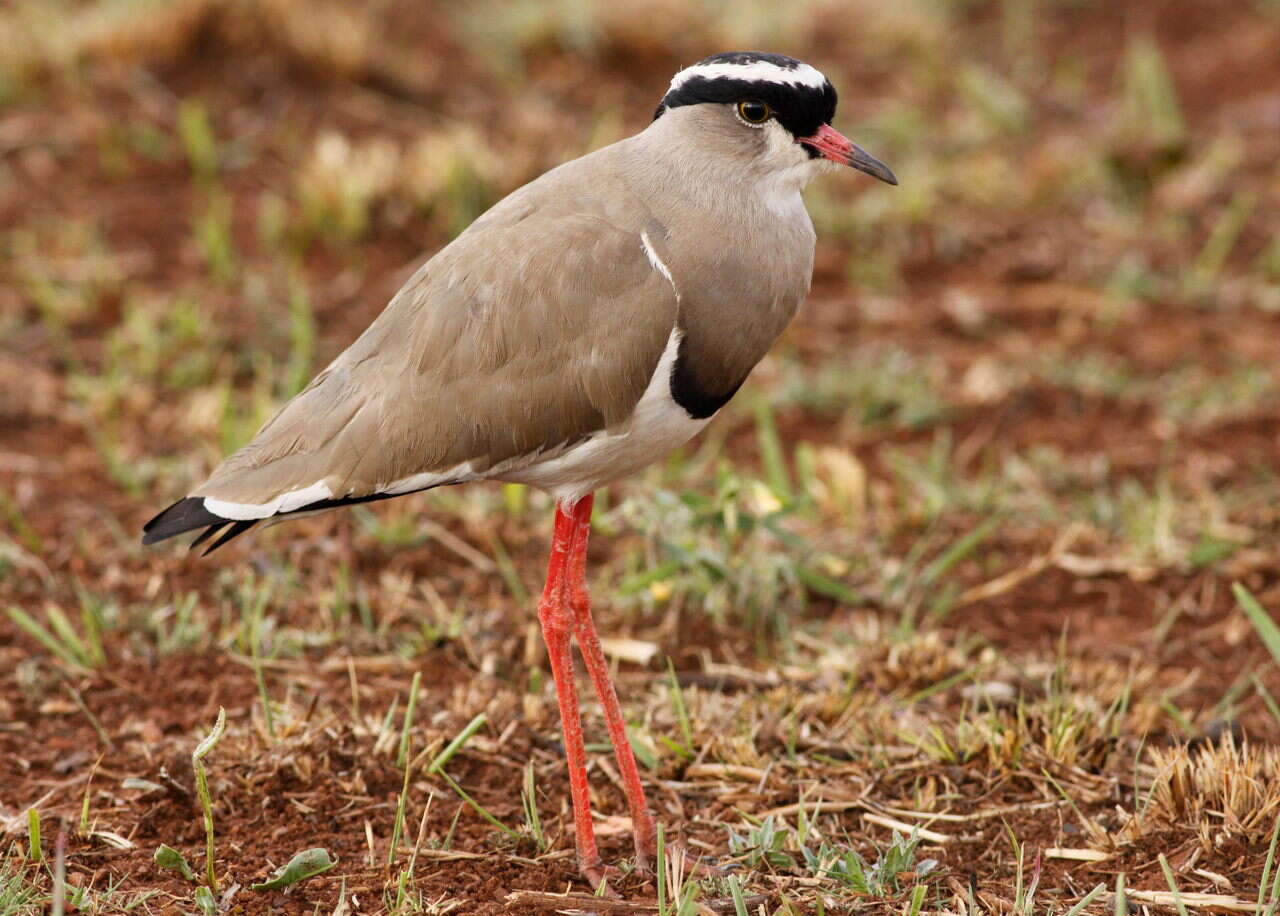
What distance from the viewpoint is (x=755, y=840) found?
3430 mm

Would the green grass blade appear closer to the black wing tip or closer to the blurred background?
the blurred background

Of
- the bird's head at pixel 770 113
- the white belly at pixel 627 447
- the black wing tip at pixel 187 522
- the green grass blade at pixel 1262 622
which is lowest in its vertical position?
the green grass blade at pixel 1262 622

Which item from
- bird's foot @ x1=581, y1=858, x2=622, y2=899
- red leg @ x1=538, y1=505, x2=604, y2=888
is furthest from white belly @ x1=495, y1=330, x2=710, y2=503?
bird's foot @ x1=581, y1=858, x2=622, y2=899

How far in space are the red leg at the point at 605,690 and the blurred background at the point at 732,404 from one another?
192mm

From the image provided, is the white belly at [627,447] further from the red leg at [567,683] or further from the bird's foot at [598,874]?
the bird's foot at [598,874]

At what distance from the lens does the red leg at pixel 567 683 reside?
3.49 meters

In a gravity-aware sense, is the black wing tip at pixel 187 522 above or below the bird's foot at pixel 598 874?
above

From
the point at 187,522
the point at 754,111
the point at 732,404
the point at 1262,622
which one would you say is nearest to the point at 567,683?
the point at 187,522

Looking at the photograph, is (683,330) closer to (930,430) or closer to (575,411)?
(575,411)

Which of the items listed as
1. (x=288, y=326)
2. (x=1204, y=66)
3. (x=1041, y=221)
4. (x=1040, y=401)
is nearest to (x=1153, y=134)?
(x=1041, y=221)

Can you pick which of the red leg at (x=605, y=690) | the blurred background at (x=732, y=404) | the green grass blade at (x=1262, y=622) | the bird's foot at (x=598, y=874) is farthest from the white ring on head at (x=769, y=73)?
the bird's foot at (x=598, y=874)

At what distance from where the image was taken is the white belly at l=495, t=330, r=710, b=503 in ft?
11.4

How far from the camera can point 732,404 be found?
6051mm

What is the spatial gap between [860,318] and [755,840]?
364 centimetres
